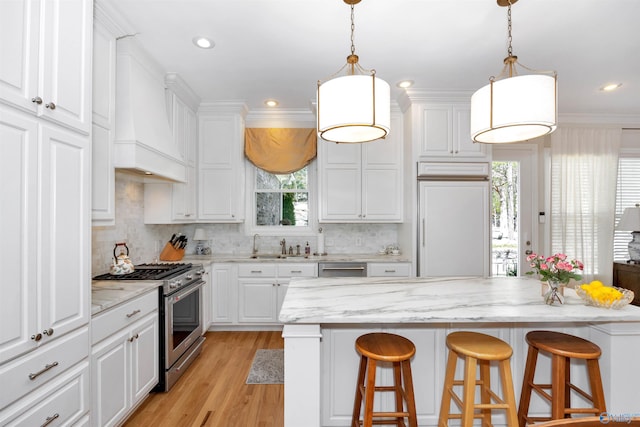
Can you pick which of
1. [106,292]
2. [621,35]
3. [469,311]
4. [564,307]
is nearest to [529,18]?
[621,35]

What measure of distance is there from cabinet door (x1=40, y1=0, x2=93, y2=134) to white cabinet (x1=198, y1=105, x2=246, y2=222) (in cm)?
217

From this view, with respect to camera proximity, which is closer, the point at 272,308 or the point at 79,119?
the point at 79,119

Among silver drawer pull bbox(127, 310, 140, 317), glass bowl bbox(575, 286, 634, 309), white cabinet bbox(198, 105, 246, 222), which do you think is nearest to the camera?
glass bowl bbox(575, 286, 634, 309)

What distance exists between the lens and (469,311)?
1499 mm

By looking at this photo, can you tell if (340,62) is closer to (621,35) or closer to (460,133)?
(460,133)

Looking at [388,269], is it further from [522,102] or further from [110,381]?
[110,381]

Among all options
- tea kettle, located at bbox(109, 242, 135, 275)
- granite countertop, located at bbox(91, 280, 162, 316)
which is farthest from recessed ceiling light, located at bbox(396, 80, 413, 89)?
tea kettle, located at bbox(109, 242, 135, 275)

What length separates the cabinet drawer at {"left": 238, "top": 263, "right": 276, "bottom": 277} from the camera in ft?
11.9

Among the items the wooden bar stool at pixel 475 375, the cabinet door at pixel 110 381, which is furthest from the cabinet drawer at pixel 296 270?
the wooden bar stool at pixel 475 375

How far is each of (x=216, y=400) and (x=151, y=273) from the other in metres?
1.09

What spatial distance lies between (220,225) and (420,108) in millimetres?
2842

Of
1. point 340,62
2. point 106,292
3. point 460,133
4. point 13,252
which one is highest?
point 340,62

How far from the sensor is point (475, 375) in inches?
58.9

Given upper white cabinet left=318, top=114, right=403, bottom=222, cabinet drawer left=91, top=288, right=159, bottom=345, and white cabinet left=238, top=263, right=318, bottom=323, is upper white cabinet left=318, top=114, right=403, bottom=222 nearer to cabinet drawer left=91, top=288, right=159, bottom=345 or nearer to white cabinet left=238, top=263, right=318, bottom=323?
white cabinet left=238, top=263, right=318, bottom=323
